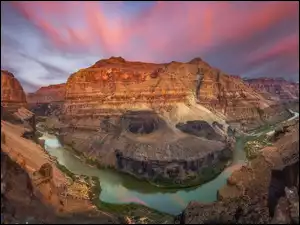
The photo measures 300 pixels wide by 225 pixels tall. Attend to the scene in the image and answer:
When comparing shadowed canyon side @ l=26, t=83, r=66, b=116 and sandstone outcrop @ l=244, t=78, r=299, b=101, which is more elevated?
sandstone outcrop @ l=244, t=78, r=299, b=101

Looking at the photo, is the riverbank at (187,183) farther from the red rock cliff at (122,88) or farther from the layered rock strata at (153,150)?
the red rock cliff at (122,88)

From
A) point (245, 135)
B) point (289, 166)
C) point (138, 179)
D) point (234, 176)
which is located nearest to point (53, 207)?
point (289, 166)

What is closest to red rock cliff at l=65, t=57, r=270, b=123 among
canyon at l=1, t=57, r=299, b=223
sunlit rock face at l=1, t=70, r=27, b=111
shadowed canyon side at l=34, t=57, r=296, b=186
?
shadowed canyon side at l=34, t=57, r=296, b=186

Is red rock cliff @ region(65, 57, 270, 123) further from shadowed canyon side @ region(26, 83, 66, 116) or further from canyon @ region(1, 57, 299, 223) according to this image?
shadowed canyon side @ region(26, 83, 66, 116)

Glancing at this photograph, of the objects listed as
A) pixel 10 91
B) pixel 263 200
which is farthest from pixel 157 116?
pixel 10 91

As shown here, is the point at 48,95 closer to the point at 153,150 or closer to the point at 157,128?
the point at 157,128

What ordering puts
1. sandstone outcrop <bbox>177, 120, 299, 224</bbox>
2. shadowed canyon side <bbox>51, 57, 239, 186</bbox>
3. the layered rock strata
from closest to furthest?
sandstone outcrop <bbox>177, 120, 299, 224</bbox>
the layered rock strata
shadowed canyon side <bbox>51, 57, 239, 186</bbox>

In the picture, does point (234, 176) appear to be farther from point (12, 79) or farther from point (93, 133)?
point (93, 133)
